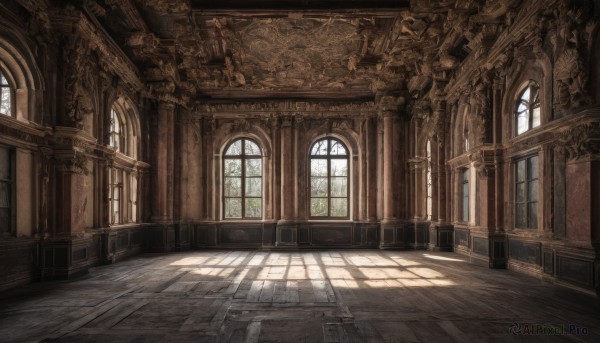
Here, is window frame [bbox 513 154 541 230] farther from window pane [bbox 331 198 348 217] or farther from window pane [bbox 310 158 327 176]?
window pane [bbox 310 158 327 176]

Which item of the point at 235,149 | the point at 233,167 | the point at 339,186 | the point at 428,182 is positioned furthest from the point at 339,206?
the point at 235,149

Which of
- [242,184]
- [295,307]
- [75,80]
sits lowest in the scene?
[295,307]

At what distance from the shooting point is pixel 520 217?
8.64 meters

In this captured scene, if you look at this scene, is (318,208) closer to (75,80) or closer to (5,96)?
(75,80)

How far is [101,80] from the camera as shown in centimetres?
983

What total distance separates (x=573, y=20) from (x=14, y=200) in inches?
367

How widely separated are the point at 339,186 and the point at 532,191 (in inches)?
308

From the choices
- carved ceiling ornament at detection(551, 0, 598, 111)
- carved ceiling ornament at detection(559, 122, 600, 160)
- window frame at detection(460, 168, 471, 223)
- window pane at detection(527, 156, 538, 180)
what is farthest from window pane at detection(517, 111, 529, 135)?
window frame at detection(460, 168, 471, 223)

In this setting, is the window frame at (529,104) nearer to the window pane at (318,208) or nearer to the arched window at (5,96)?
the window pane at (318,208)

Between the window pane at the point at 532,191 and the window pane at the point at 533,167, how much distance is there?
0.39 feet

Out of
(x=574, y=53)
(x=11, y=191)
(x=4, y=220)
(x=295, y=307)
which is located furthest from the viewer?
(x=11, y=191)

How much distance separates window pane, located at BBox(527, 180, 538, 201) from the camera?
8.03 meters

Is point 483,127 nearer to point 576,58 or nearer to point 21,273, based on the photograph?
point 576,58

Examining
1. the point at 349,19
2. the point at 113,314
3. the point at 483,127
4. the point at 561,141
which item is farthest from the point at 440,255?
the point at 113,314
